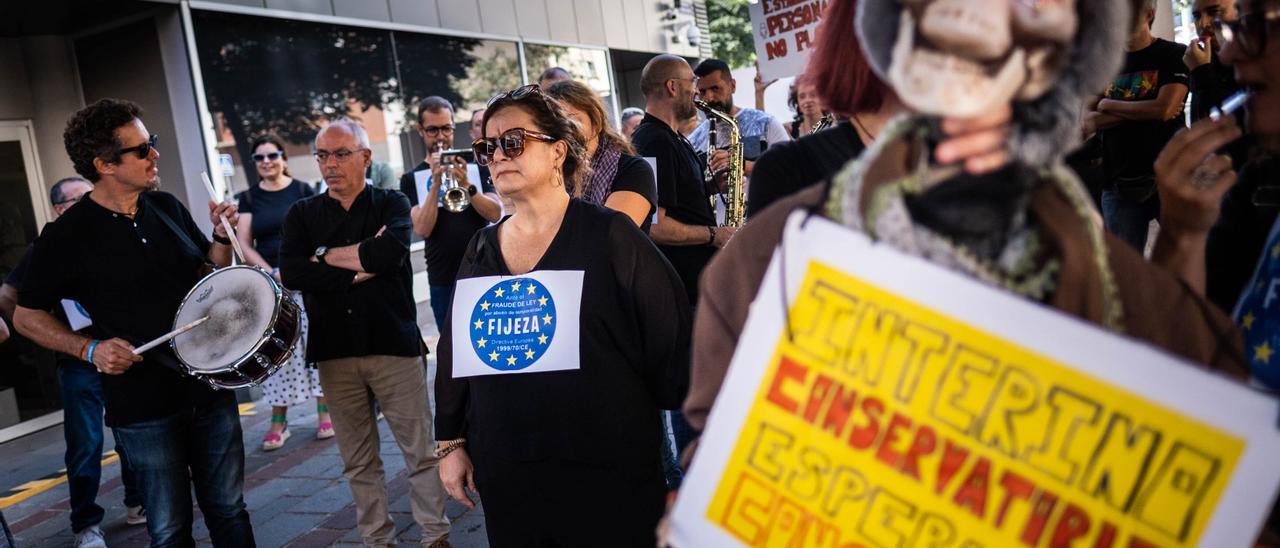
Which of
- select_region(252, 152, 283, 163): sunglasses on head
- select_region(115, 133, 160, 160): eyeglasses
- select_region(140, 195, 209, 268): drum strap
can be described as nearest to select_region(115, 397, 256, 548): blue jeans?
select_region(140, 195, 209, 268): drum strap

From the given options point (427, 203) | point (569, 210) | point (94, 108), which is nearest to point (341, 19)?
point (427, 203)

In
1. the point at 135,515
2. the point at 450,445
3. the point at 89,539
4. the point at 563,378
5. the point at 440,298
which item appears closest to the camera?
the point at 563,378

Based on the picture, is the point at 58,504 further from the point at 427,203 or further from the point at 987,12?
the point at 987,12

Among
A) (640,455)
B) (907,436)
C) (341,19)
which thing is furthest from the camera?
(341,19)

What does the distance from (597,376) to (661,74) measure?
2.29 meters

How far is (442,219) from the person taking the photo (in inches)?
206

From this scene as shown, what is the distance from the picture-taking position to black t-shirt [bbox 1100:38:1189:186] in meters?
4.19

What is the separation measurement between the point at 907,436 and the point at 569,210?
1742 mm

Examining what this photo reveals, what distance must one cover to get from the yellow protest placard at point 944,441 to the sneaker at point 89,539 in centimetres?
463

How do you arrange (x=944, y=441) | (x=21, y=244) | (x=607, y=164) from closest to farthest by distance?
1. (x=944, y=441)
2. (x=607, y=164)
3. (x=21, y=244)

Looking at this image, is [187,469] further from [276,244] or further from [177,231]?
[276,244]

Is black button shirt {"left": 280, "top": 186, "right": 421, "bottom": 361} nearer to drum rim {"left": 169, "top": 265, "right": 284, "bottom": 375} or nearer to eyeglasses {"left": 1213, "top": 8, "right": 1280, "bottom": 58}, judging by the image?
drum rim {"left": 169, "top": 265, "right": 284, "bottom": 375}

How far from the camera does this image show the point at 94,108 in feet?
12.0

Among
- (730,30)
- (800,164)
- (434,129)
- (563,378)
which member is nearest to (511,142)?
(563,378)
